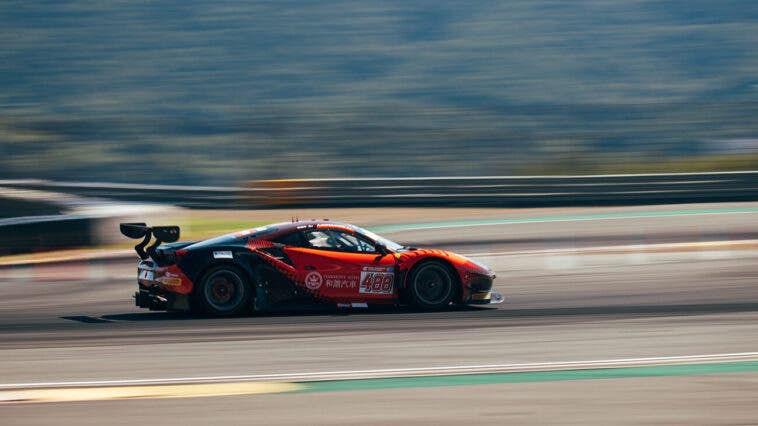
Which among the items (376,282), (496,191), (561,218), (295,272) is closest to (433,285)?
(376,282)

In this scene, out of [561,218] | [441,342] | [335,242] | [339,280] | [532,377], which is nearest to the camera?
[532,377]

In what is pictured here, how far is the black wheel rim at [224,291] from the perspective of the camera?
1034 centimetres

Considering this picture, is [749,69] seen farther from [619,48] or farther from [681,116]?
[681,116]

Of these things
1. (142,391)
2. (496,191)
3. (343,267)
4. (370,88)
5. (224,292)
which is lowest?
(142,391)

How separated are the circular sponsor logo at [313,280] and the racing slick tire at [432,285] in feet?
3.17

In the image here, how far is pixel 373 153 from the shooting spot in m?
29.6

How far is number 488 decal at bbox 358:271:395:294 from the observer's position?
10547 millimetres

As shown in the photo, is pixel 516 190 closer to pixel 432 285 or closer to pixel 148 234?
pixel 432 285

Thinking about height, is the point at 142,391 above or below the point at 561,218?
below

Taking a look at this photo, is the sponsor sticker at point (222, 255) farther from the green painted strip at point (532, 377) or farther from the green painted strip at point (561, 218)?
the green painted strip at point (561, 218)

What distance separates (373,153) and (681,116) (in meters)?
9.98

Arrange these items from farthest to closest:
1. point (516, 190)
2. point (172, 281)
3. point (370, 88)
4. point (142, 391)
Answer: point (370, 88) < point (516, 190) < point (172, 281) < point (142, 391)

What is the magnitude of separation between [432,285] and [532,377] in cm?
366

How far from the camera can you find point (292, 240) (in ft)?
34.7
